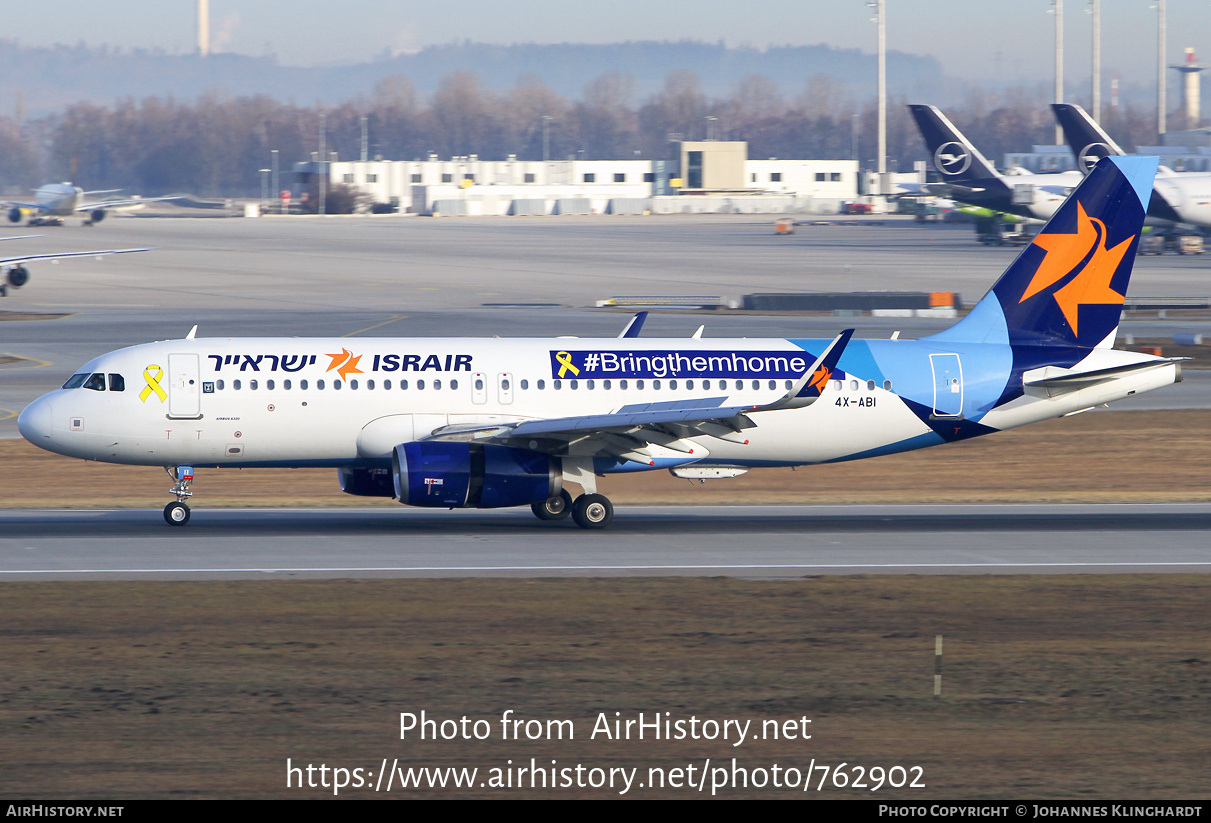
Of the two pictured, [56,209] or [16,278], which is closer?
[16,278]

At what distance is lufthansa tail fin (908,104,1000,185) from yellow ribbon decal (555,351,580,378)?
9803 centimetres

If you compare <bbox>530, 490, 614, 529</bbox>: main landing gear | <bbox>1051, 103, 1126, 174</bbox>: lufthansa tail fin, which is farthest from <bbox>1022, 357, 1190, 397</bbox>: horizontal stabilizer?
<bbox>1051, 103, 1126, 174</bbox>: lufthansa tail fin

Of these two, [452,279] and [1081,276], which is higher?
[452,279]

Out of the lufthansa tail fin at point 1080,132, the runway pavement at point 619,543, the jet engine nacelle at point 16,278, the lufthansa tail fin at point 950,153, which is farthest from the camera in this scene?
the lufthansa tail fin at point 1080,132

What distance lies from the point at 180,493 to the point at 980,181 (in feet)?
355

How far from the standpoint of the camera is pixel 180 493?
1281 inches

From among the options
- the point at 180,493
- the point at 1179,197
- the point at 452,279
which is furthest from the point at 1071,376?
the point at 1179,197

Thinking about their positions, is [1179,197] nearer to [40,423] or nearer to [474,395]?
[474,395]

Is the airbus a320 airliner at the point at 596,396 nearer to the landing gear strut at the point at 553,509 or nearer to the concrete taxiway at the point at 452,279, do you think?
the landing gear strut at the point at 553,509

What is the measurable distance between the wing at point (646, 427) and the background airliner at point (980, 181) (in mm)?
98151

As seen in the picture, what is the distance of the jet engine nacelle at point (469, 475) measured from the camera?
3011cm

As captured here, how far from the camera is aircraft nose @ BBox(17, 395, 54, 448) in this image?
103 ft

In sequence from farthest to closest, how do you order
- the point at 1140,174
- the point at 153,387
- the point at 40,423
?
the point at 1140,174 < the point at 153,387 < the point at 40,423

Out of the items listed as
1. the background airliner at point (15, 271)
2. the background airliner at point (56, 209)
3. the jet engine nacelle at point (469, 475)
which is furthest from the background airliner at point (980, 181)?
the jet engine nacelle at point (469, 475)
